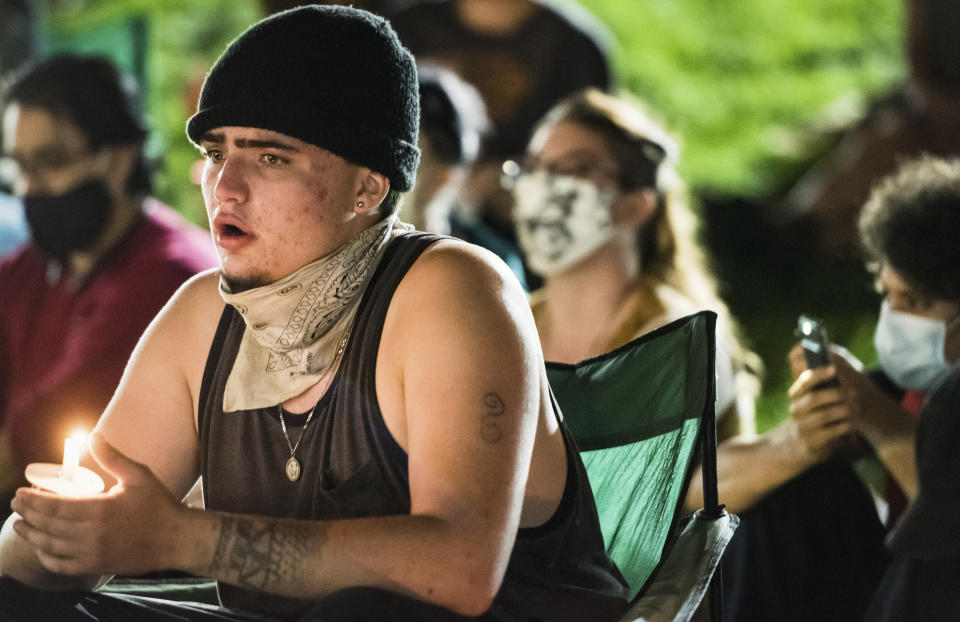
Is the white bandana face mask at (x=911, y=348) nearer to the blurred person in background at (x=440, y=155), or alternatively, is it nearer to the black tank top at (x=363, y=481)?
the black tank top at (x=363, y=481)

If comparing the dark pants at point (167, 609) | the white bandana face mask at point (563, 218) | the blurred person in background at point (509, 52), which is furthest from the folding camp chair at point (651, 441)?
the blurred person in background at point (509, 52)

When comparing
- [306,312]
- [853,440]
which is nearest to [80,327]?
[306,312]

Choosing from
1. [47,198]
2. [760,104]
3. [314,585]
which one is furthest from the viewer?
[760,104]

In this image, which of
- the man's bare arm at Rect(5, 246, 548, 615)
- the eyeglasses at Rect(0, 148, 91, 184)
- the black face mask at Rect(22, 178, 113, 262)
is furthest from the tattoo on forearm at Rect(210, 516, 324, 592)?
the eyeglasses at Rect(0, 148, 91, 184)

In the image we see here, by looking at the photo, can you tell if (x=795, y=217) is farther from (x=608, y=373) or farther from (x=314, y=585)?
(x=314, y=585)

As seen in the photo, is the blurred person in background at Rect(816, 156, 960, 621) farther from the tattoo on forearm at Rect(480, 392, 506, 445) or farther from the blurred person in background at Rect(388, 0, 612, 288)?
the blurred person in background at Rect(388, 0, 612, 288)

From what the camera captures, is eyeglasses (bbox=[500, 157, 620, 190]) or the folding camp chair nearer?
the folding camp chair

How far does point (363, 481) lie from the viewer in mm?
2350

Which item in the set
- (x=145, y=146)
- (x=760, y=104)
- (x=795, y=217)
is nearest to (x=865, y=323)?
(x=795, y=217)

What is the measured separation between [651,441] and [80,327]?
7.98 ft

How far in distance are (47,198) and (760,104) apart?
7.77 meters

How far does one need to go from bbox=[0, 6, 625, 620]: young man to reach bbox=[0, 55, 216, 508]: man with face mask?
196 cm

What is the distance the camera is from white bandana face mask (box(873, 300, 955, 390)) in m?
3.46

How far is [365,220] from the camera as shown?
100 inches
